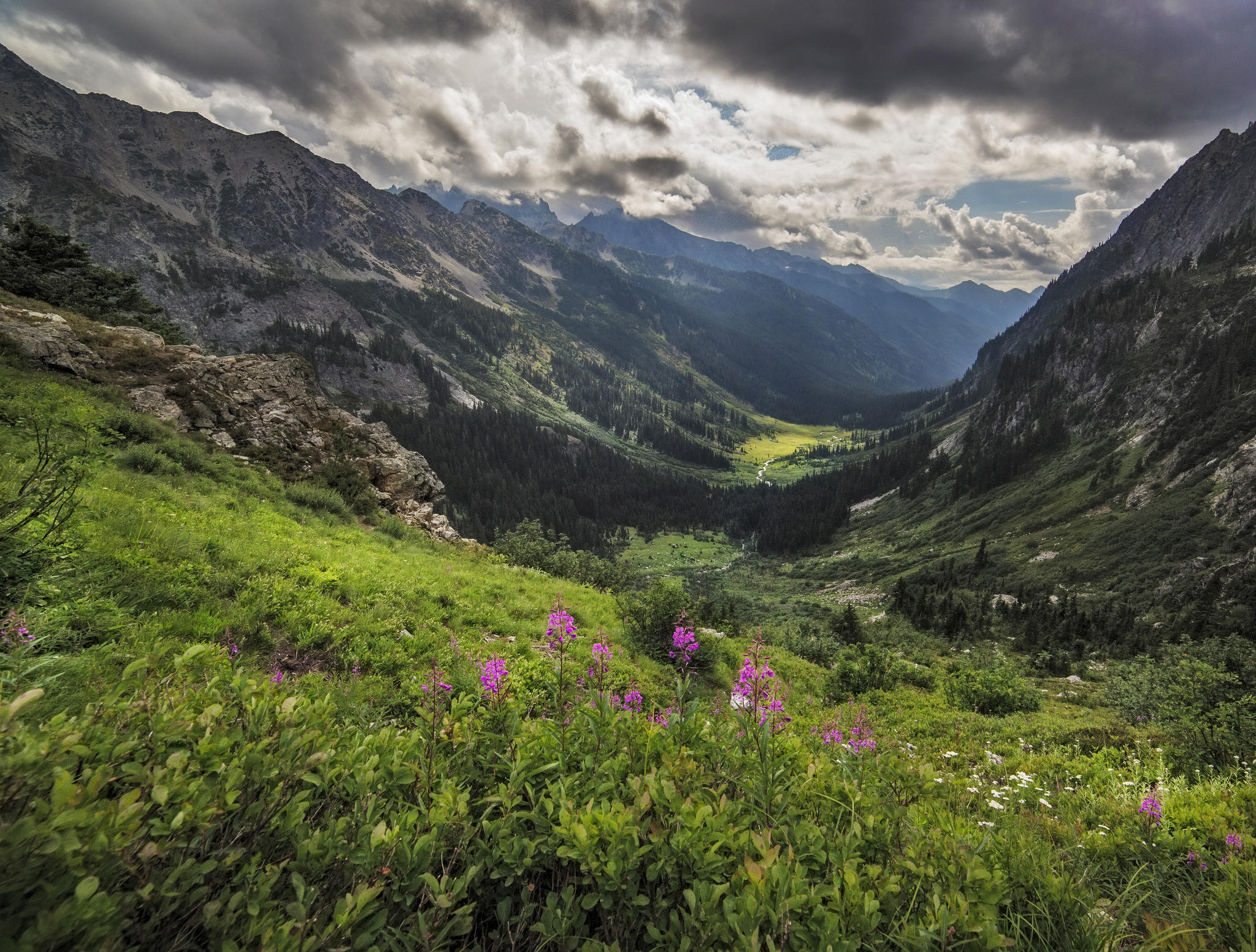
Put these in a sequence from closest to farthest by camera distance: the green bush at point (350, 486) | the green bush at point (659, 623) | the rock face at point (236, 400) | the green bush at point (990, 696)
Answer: the green bush at point (659, 623)
the green bush at point (990, 696)
the rock face at point (236, 400)
the green bush at point (350, 486)

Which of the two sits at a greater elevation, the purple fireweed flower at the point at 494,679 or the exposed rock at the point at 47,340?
the purple fireweed flower at the point at 494,679

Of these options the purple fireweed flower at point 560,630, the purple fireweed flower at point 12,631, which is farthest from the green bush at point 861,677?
the purple fireweed flower at point 12,631

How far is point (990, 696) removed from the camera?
1465 cm

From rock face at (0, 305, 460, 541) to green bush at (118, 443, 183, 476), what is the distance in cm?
469

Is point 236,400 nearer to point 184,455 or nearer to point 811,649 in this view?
point 184,455

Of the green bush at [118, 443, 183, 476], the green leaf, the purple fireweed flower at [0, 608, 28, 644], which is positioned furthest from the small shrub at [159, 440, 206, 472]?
the green leaf

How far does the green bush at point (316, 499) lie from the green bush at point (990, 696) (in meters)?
21.0

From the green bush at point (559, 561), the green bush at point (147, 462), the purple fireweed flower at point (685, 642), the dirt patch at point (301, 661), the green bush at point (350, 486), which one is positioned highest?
the purple fireweed flower at point (685, 642)

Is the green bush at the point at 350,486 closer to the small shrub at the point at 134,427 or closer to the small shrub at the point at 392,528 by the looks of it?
the small shrub at the point at 392,528

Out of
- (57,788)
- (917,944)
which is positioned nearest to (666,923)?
(917,944)

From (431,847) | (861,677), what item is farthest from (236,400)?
(861,677)

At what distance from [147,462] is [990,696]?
25.3 meters

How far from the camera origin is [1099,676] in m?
28.7

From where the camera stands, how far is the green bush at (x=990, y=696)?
14500 mm
